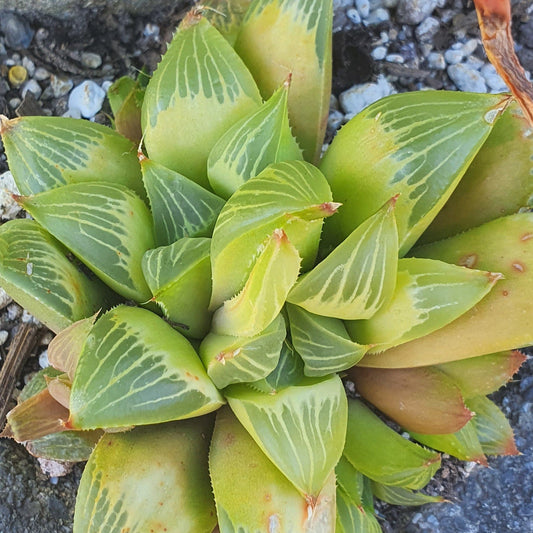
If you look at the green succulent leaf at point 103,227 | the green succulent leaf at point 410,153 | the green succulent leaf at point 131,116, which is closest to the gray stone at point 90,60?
the green succulent leaf at point 131,116

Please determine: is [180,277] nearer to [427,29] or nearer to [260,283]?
[260,283]

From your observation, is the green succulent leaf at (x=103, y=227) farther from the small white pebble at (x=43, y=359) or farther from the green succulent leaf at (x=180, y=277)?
the small white pebble at (x=43, y=359)

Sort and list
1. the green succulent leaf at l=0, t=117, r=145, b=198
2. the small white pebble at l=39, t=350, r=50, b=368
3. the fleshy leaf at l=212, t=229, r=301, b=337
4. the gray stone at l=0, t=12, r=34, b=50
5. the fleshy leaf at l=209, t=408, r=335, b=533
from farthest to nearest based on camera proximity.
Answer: the gray stone at l=0, t=12, r=34, b=50 → the small white pebble at l=39, t=350, r=50, b=368 → the green succulent leaf at l=0, t=117, r=145, b=198 → the fleshy leaf at l=209, t=408, r=335, b=533 → the fleshy leaf at l=212, t=229, r=301, b=337

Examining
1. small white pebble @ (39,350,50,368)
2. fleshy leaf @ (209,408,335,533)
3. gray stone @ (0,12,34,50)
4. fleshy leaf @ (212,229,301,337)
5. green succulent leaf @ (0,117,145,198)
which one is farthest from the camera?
gray stone @ (0,12,34,50)

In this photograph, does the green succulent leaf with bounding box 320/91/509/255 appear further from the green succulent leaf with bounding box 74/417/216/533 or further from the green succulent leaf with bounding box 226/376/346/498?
the green succulent leaf with bounding box 74/417/216/533

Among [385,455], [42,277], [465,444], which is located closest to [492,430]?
[465,444]

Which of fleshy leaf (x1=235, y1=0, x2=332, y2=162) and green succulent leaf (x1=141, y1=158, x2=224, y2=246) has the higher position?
fleshy leaf (x1=235, y1=0, x2=332, y2=162)

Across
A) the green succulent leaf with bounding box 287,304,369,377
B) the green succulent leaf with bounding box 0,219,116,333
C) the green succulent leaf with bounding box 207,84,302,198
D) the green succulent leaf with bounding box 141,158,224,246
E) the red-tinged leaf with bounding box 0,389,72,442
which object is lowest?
the red-tinged leaf with bounding box 0,389,72,442

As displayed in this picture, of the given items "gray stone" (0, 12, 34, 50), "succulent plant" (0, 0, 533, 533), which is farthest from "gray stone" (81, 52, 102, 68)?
"succulent plant" (0, 0, 533, 533)
